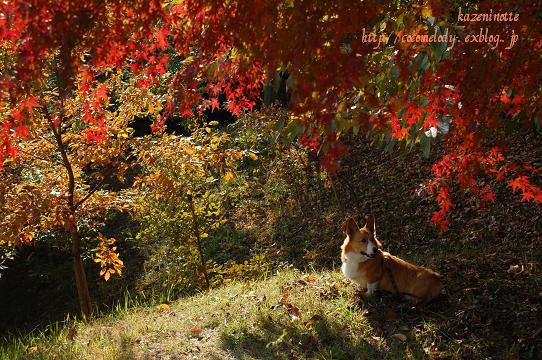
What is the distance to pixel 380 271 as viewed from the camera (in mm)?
5180

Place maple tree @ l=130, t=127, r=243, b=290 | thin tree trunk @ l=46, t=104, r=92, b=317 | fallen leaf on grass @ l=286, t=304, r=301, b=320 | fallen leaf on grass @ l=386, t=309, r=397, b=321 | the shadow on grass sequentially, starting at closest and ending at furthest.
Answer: the shadow on grass < fallen leaf on grass @ l=386, t=309, r=397, b=321 < fallen leaf on grass @ l=286, t=304, r=301, b=320 < thin tree trunk @ l=46, t=104, r=92, b=317 < maple tree @ l=130, t=127, r=243, b=290

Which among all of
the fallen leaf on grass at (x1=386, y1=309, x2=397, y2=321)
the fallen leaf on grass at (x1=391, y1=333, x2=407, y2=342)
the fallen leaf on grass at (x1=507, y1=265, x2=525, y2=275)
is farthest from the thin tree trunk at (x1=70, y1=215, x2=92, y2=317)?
the fallen leaf on grass at (x1=507, y1=265, x2=525, y2=275)

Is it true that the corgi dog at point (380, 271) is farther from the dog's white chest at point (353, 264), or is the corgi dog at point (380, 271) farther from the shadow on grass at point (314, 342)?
the shadow on grass at point (314, 342)

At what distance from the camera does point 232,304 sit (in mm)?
5812

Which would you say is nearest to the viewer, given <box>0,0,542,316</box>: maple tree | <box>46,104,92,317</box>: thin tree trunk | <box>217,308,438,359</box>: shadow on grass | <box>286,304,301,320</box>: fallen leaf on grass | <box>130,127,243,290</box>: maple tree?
<box>0,0,542,316</box>: maple tree

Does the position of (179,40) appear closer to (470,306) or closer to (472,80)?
(472,80)

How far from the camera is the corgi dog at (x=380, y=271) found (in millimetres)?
4941

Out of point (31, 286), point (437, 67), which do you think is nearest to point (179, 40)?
point (437, 67)

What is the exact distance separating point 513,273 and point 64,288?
861cm

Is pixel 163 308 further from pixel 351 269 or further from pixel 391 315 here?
pixel 391 315

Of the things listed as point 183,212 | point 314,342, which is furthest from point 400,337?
point 183,212

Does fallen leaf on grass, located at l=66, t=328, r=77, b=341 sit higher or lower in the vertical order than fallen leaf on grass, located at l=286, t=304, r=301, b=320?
lower

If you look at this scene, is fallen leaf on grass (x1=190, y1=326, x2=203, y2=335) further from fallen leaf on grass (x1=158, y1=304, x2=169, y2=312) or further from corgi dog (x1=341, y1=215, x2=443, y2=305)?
corgi dog (x1=341, y1=215, x2=443, y2=305)

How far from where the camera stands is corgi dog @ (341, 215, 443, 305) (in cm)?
494
